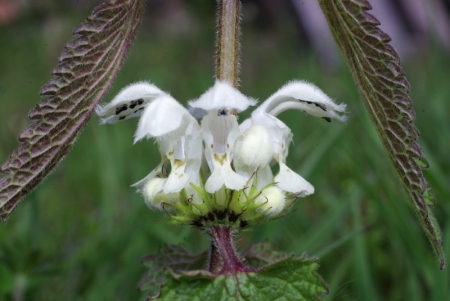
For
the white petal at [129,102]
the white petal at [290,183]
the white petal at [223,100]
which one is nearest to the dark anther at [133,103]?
the white petal at [129,102]

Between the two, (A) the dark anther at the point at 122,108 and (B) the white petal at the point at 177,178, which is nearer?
(B) the white petal at the point at 177,178

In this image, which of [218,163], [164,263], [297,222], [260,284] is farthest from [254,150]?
[297,222]

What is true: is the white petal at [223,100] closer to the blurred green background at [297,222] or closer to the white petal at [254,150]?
the white petal at [254,150]

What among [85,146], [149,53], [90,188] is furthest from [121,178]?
[149,53]

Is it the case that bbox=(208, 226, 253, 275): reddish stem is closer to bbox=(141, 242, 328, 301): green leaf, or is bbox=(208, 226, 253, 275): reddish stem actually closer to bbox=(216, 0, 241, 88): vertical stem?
bbox=(141, 242, 328, 301): green leaf

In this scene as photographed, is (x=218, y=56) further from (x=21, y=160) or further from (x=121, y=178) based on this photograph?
(x=121, y=178)

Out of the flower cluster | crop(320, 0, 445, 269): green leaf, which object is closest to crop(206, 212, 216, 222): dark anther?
the flower cluster

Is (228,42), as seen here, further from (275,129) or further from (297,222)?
(297,222)
